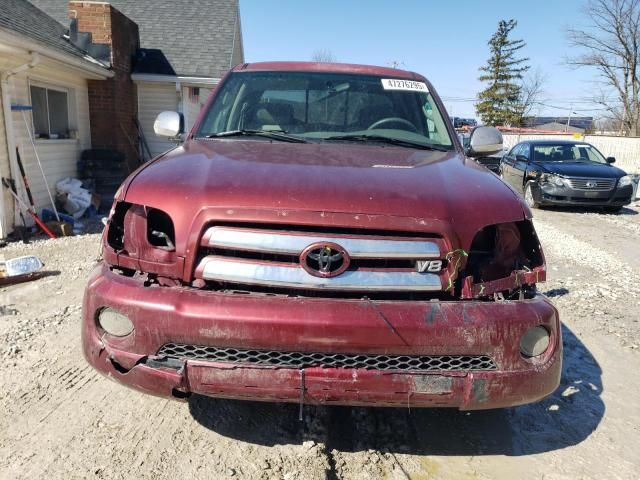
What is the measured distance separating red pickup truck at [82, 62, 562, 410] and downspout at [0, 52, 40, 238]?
626 centimetres

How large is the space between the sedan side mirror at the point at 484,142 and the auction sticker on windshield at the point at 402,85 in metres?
0.52

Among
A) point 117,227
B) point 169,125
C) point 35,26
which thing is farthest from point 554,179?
point 35,26

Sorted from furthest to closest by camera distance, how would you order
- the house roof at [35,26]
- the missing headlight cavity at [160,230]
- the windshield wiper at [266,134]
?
the house roof at [35,26] → the windshield wiper at [266,134] → the missing headlight cavity at [160,230]

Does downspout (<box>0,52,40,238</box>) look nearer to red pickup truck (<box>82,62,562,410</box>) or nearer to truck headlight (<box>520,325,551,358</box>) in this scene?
red pickup truck (<box>82,62,562,410</box>)

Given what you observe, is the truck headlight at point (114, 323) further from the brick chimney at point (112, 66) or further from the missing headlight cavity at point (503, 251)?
the brick chimney at point (112, 66)

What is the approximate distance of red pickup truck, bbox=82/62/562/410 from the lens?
6.57ft

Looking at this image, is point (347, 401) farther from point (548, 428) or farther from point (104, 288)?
point (548, 428)

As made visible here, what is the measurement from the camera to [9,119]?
7566mm

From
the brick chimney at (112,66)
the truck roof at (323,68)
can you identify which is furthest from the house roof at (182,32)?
the truck roof at (323,68)

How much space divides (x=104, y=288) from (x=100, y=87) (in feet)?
35.8

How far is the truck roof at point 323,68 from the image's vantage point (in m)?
3.75

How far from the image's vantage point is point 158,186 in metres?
2.25

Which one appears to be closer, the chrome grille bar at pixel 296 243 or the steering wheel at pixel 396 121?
the chrome grille bar at pixel 296 243

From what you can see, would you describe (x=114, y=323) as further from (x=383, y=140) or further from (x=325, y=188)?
(x=383, y=140)
